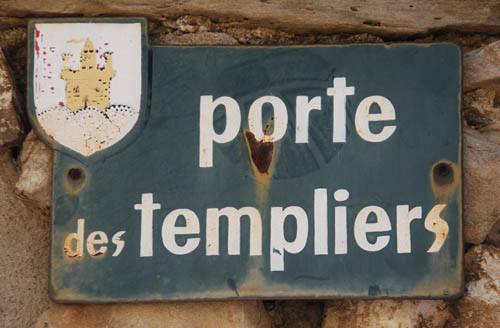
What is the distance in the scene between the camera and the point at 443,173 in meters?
1.62

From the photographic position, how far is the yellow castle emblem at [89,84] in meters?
1.66

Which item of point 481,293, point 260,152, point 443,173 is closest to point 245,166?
point 260,152

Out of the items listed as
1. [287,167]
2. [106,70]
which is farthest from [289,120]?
[106,70]

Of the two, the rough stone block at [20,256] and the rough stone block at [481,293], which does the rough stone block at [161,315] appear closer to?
the rough stone block at [20,256]

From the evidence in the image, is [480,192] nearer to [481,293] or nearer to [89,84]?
[481,293]

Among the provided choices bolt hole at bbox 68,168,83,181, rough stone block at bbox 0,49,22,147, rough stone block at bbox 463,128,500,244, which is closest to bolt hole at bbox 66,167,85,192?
bolt hole at bbox 68,168,83,181

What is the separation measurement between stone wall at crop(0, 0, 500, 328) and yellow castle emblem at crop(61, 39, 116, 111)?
3.6 inches

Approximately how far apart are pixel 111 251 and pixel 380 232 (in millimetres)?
409

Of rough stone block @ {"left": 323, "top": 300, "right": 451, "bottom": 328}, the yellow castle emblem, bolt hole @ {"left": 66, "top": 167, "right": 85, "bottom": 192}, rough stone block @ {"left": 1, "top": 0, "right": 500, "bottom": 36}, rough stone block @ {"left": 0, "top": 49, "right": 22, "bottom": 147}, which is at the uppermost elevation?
rough stone block @ {"left": 1, "top": 0, "right": 500, "bottom": 36}

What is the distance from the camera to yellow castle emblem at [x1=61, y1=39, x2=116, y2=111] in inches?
65.5

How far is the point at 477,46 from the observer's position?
5.67ft

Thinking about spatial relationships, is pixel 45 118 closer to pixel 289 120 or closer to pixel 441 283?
pixel 289 120

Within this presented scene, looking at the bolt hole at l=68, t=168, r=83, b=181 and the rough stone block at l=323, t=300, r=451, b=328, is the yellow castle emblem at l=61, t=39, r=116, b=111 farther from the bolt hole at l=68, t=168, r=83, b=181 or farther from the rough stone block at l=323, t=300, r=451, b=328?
the rough stone block at l=323, t=300, r=451, b=328

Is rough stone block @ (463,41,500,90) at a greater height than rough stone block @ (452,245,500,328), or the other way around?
rough stone block @ (463,41,500,90)
